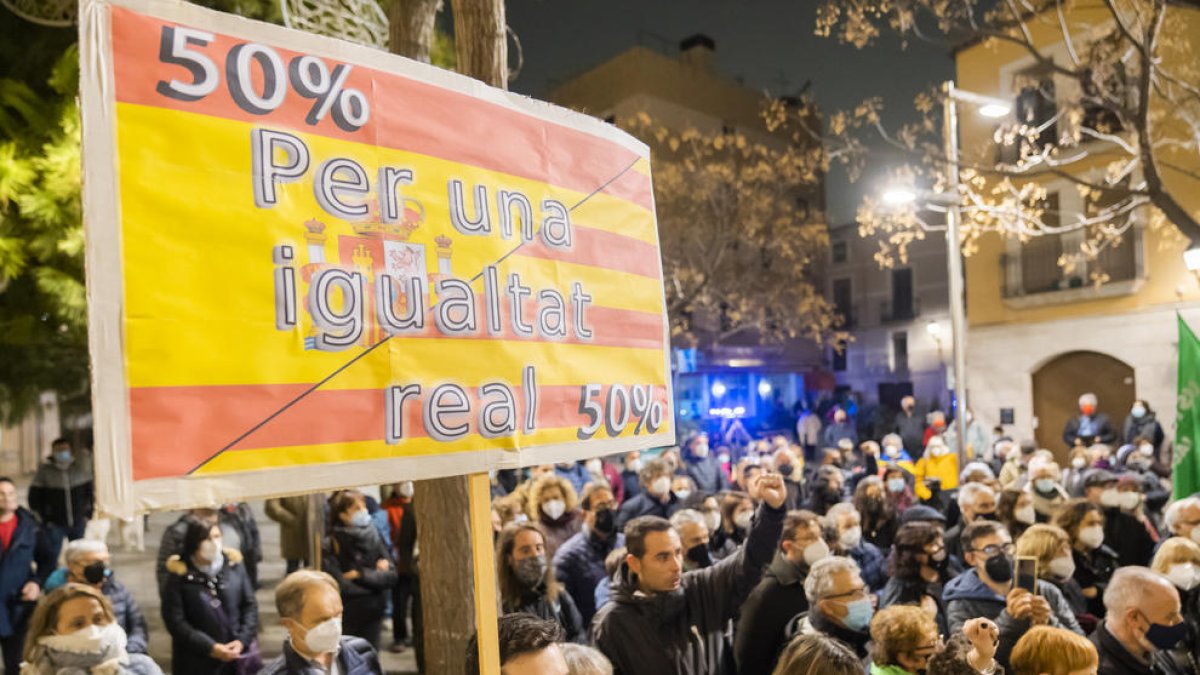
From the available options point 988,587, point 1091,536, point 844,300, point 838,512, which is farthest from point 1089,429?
point 844,300

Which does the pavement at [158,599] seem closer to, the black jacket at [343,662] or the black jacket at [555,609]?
the black jacket at [343,662]

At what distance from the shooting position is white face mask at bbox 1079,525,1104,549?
19.2 ft

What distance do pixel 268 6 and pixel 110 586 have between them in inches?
218

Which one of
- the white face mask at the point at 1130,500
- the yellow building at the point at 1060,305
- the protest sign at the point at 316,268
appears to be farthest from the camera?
the yellow building at the point at 1060,305

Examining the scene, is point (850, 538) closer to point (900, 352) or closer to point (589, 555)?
point (589, 555)

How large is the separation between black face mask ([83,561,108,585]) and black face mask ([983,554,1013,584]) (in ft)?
16.1

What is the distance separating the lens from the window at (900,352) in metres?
39.9

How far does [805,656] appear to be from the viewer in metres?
3.07

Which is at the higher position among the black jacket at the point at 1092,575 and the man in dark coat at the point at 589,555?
the man in dark coat at the point at 589,555

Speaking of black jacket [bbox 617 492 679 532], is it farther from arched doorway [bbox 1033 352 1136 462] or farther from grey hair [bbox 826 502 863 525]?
arched doorway [bbox 1033 352 1136 462]

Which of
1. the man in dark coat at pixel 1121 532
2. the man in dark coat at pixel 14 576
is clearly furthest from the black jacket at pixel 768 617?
the man in dark coat at pixel 14 576

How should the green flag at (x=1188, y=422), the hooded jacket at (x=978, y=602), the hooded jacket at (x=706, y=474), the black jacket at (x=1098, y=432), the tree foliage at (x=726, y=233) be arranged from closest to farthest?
the hooded jacket at (x=978, y=602)
the green flag at (x=1188, y=422)
the hooded jacket at (x=706, y=474)
the black jacket at (x=1098, y=432)
the tree foliage at (x=726, y=233)

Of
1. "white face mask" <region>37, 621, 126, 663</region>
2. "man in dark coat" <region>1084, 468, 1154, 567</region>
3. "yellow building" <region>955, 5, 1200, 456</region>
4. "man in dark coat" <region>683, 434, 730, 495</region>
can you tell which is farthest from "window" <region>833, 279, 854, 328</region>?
"white face mask" <region>37, 621, 126, 663</region>

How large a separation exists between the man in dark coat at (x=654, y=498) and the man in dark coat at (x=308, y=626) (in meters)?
4.22
